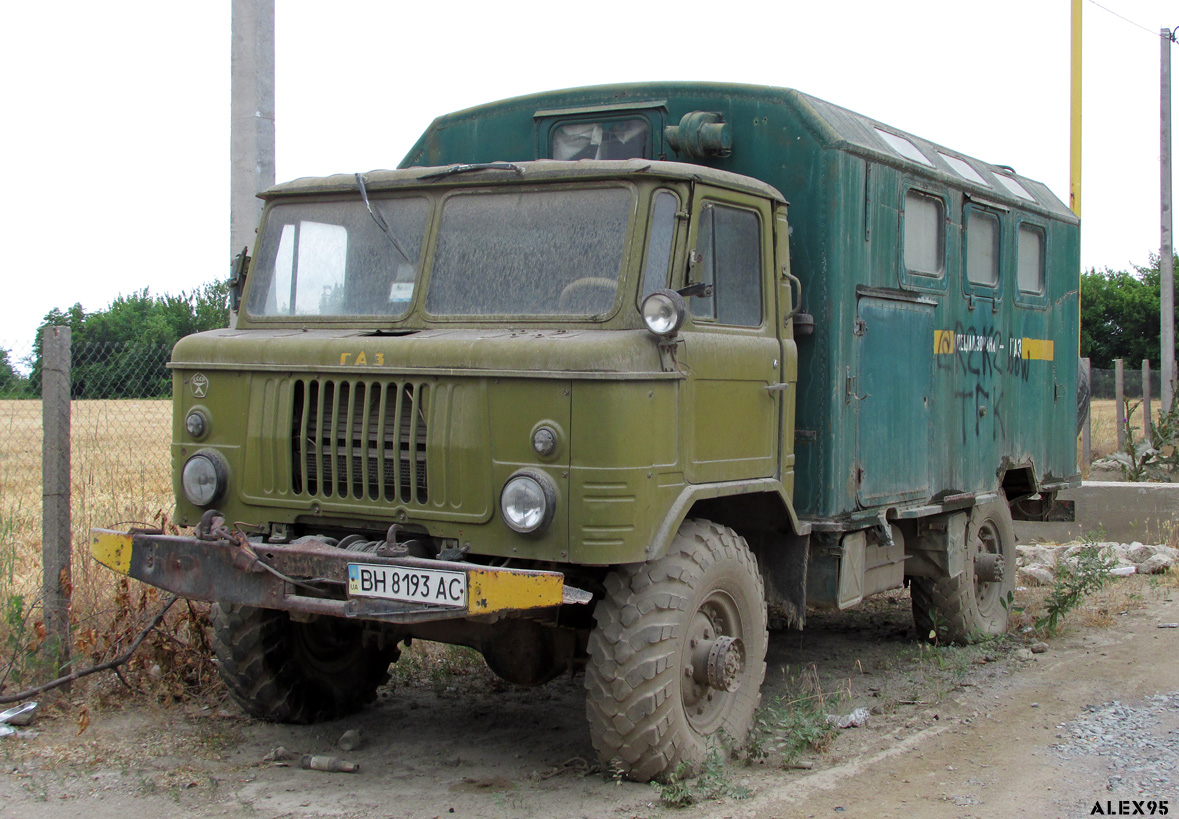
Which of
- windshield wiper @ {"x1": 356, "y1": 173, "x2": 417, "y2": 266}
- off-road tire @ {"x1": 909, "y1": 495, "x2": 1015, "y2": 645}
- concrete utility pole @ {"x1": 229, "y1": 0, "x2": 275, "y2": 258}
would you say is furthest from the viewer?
off-road tire @ {"x1": 909, "y1": 495, "x2": 1015, "y2": 645}

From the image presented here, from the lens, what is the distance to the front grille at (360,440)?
5.21m

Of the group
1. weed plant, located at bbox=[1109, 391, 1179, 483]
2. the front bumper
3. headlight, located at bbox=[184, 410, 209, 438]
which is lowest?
the front bumper

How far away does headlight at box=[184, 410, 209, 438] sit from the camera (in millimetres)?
5688

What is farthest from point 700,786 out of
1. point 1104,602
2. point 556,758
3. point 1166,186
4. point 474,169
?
point 1166,186

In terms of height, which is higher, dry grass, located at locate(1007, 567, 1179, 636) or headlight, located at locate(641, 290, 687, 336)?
headlight, located at locate(641, 290, 687, 336)

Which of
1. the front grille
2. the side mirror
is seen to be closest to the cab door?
the front grille

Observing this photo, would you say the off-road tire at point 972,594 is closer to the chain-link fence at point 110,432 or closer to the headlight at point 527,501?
the headlight at point 527,501

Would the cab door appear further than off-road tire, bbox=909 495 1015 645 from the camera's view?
No

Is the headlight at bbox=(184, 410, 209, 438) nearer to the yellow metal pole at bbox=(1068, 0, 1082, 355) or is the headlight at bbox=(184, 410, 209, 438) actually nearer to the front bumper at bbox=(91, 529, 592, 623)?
the front bumper at bbox=(91, 529, 592, 623)

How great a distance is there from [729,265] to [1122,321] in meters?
39.6

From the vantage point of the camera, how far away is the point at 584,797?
203 inches

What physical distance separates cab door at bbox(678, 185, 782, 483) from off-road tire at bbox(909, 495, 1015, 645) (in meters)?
2.65

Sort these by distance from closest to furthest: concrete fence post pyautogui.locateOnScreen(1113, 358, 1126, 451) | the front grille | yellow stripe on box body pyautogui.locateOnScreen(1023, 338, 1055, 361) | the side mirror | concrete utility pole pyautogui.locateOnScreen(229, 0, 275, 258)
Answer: the front grille → the side mirror → concrete utility pole pyautogui.locateOnScreen(229, 0, 275, 258) → yellow stripe on box body pyautogui.locateOnScreen(1023, 338, 1055, 361) → concrete fence post pyautogui.locateOnScreen(1113, 358, 1126, 451)

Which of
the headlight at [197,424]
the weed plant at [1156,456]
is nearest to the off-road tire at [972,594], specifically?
the headlight at [197,424]
